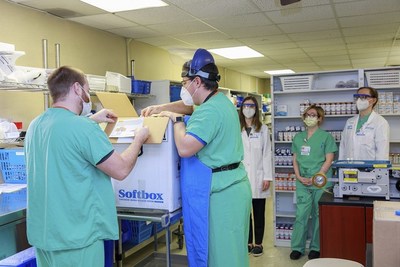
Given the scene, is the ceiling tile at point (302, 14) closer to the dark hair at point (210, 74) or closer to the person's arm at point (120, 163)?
the dark hair at point (210, 74)

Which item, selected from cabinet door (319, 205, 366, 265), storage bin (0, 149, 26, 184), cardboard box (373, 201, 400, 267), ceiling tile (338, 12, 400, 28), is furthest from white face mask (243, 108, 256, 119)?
cardboard box (373, 201, 400, 267)

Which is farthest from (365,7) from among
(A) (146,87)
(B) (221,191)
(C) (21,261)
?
(C) (21,261)

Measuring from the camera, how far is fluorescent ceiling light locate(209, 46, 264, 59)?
6.13m

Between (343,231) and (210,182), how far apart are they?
168cm

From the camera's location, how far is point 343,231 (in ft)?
10.2

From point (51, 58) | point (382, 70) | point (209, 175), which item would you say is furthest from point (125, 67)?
point (209, 175)

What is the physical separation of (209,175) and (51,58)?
2.52 meters

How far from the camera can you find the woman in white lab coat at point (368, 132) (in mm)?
3535

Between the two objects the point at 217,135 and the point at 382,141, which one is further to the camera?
the point at 382,141

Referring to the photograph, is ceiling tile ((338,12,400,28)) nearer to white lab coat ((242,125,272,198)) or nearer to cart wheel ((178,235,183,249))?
white lab coat ((242,125,272,198))

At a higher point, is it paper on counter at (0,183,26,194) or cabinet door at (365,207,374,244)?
paper on counter at (0,183,26,194)

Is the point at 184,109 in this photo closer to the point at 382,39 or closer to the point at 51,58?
the point at 51,58

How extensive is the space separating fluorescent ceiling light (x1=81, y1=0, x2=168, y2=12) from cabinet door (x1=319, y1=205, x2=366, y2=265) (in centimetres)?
235

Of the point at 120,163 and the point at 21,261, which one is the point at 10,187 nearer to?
the point at 21,261
